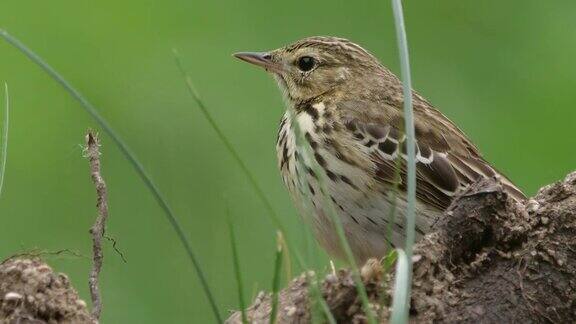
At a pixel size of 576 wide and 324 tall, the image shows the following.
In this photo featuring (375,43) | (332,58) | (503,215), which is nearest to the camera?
(503,215)

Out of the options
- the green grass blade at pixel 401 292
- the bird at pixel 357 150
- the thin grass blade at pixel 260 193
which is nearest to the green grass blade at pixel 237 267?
the thin grass blade at pixel 260 193

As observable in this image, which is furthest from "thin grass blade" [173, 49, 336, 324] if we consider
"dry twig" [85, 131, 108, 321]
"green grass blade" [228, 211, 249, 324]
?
"dry twig" [85, 131, 108, 321]

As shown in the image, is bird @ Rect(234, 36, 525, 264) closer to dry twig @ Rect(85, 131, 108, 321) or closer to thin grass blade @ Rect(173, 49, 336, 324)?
dry twig @ Rect(85, 131, 108, 321)

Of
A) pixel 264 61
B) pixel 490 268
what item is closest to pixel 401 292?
pixel 490 268

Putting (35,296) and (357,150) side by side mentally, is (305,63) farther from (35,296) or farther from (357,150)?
(35,296)

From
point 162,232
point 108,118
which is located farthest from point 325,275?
point 108,118

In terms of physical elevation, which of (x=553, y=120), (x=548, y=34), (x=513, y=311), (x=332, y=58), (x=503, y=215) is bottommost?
(x=513, y=311)

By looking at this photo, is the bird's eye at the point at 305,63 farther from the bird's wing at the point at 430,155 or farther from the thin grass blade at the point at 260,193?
the thin grass blade at the point at 260,193

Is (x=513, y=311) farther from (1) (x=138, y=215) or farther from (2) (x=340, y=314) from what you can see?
(1) (x=138, y=215)
